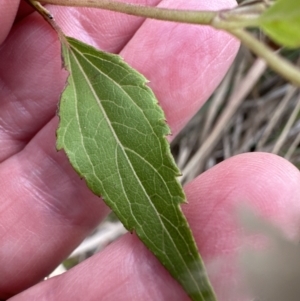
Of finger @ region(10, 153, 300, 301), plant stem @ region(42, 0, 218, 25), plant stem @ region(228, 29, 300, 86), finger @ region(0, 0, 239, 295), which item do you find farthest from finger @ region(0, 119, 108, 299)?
plant stem @ region(228, 29, 300, 86)

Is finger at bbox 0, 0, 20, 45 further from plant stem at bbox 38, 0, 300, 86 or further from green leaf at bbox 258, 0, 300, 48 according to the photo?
green leaf at bbox 258, 0, 300, 48

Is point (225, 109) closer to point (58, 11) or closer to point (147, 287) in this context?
point (58, 11)

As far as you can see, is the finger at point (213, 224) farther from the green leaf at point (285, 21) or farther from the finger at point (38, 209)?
the green leaf at point (285, 21)

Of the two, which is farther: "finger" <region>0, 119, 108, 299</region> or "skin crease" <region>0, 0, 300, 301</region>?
"finger" <region>0, 119, 108, 299</region>

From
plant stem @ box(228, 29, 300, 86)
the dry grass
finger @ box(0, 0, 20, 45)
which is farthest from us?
the dry grass

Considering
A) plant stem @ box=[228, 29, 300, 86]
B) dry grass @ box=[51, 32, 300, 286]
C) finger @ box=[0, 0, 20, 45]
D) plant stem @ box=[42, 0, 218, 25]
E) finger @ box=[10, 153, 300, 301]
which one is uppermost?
finger @ box=[0, 0, 20, 45]

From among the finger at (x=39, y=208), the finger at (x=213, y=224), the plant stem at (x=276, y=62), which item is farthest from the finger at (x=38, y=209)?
the plant stem at (x=276, y=62)
